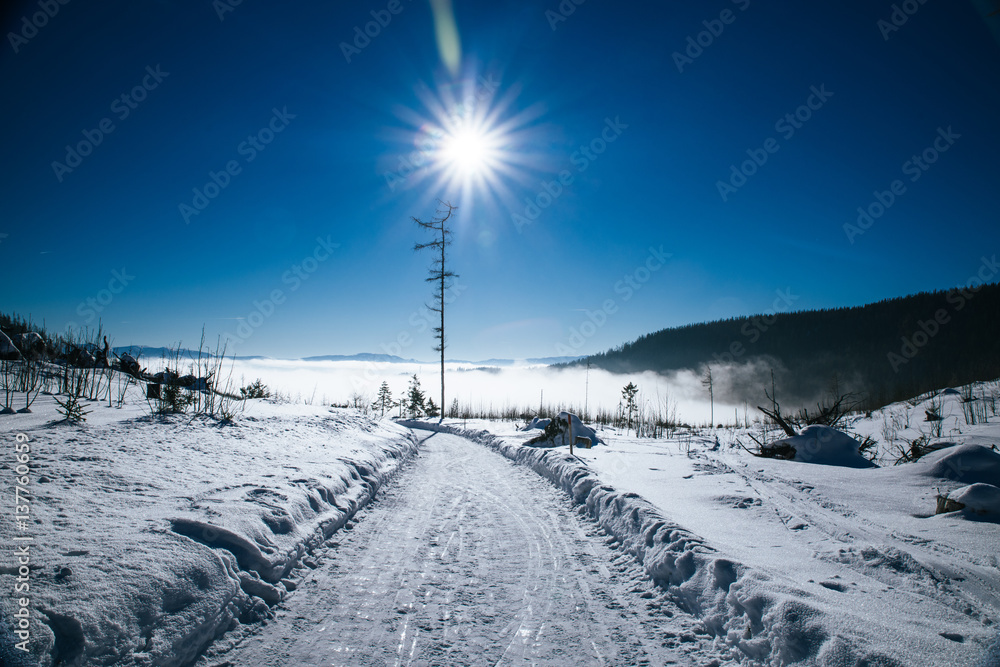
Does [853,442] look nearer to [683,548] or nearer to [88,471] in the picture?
[683,548]

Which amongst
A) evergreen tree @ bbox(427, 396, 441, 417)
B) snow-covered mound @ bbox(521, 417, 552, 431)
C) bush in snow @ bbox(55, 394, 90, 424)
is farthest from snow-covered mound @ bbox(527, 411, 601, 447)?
evergreen tree @ bbox(427, 396, 441, 417)

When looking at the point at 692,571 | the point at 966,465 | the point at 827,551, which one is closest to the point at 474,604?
the point at 692,571

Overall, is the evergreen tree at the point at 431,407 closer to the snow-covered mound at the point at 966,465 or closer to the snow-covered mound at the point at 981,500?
the snow-covered mound at the point at 966,465

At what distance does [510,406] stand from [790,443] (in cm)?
2179

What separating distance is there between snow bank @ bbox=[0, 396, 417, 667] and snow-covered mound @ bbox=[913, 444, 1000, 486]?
8.18m

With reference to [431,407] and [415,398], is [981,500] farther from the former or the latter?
[415,398]

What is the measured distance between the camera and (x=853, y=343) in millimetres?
73125

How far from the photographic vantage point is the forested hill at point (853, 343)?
57906 millimetres

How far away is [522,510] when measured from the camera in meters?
5.66

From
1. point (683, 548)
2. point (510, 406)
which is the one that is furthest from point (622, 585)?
point (510, 406)

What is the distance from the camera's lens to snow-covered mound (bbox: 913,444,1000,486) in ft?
16.7

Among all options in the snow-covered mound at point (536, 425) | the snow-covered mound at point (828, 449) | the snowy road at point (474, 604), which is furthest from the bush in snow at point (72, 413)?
the snow-covered mound at point (536, 425)

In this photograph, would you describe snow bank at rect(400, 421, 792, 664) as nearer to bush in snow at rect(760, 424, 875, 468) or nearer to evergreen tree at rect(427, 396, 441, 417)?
bush in snow at rect(760, 424, 875, 468)

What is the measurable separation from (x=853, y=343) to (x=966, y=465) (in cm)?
9086
